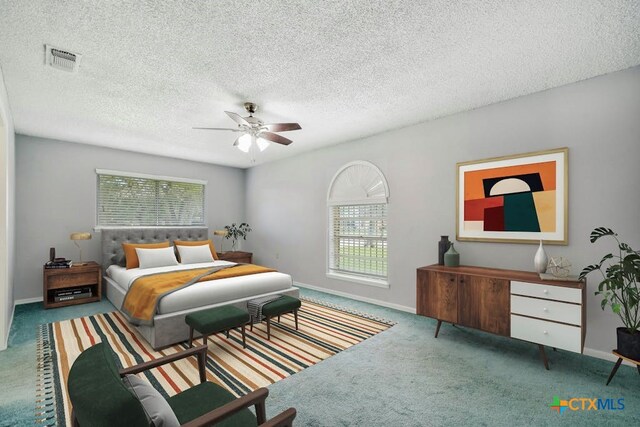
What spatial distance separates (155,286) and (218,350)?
1.06 m

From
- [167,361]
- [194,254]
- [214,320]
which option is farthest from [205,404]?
[194,254]

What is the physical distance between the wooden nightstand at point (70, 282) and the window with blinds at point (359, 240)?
151 inches

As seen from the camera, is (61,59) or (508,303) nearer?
(61,59)

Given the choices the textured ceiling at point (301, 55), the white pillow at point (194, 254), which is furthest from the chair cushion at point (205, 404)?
the white pillow at point (194, 254)

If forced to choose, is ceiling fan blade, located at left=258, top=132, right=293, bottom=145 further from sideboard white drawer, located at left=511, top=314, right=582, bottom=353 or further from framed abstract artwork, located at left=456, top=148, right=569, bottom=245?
sideboard white drawer, located at left=511, top=314, right=582, bottom=353

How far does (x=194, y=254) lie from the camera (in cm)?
523

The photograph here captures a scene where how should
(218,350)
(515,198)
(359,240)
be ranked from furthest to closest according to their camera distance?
(359,240) < (515,198) < (218,350)

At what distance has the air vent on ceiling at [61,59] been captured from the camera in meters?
2.33

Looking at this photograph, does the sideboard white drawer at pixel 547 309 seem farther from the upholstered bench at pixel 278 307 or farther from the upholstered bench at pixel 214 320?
the upholstered bench at pixel 214 320

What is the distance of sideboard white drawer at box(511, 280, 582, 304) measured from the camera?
2479mm

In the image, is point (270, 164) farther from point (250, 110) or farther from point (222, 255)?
point (250, 110)

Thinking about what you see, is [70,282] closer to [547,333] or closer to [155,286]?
[155,286]

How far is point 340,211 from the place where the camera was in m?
5.27

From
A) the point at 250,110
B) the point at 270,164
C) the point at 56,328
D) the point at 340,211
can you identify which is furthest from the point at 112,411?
the point at 270,164
